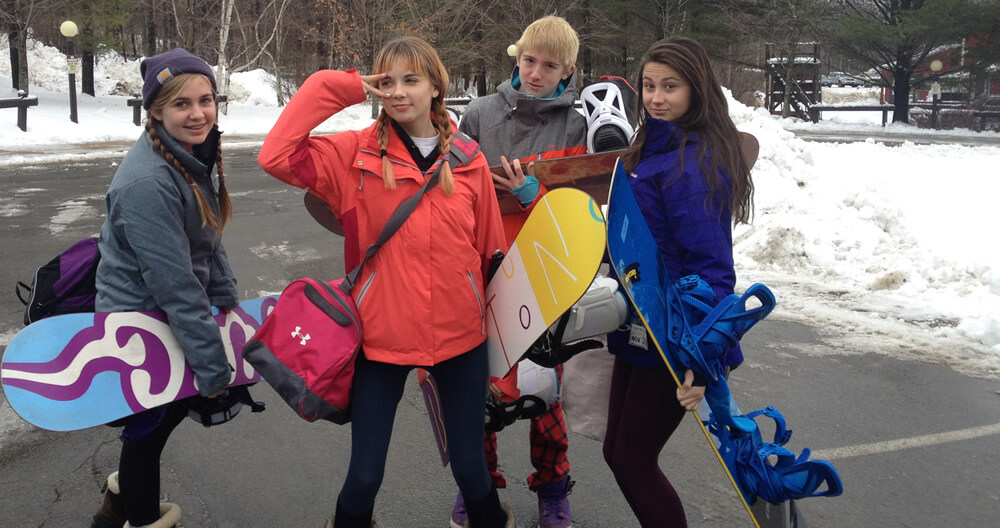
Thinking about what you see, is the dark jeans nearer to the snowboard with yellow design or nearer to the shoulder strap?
the snowboard with yellow design

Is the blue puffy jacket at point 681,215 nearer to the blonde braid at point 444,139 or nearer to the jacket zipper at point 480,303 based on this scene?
the jacket zipper at point 480,303

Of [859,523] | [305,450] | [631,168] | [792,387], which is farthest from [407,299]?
[792,387]

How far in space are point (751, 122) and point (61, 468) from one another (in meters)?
11.3

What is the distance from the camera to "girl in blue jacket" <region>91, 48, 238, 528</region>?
233cm

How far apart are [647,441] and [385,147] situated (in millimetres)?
1227

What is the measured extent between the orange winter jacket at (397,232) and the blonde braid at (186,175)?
0.27 metres

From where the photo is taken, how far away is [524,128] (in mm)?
3059

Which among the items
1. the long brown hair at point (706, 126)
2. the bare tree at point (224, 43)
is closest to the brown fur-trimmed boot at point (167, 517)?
the long brown hair at point (706, 126)

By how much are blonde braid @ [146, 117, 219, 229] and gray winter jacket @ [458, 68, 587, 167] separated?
1.08 meters

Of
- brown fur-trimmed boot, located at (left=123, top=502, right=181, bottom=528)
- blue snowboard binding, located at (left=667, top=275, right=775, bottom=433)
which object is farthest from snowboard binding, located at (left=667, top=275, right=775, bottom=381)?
brown fur-trimmed boot, located at (left=123, top=502, right=181, bottom=528)

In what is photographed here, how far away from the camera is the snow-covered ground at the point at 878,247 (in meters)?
5.66

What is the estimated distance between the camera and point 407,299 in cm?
235

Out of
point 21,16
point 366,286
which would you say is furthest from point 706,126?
point 21,16

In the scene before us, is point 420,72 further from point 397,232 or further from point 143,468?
point 143,468
